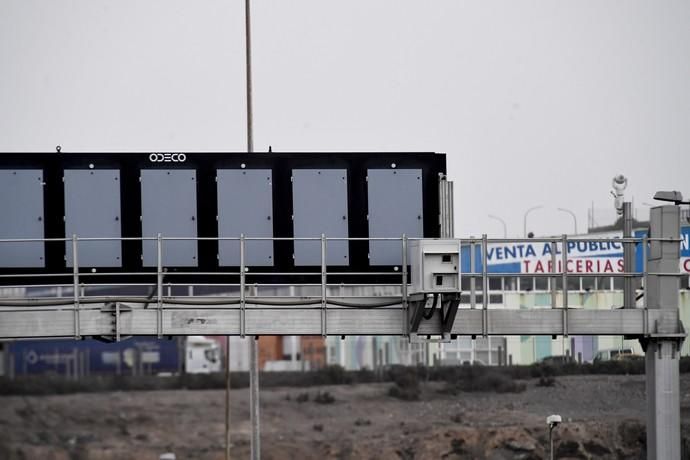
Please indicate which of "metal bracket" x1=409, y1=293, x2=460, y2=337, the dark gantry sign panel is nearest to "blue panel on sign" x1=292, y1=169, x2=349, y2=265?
the dark gantry sign panel

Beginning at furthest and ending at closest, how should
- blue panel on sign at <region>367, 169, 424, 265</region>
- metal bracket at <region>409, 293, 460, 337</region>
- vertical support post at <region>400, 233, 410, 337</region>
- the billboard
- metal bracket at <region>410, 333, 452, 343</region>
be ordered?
the billboard → blue panel on sign at <region>367, 169, 424, 265</region> → vertical support post at <region>400, 233, 410, 337</region> → metal bracket at <region>410, 333, 452, 343</region> → metal bracket at <region>409, 293, 460, 337</region>

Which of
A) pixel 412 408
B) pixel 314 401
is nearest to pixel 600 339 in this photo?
pixel 412 408

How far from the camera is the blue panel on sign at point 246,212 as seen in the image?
3456 cm

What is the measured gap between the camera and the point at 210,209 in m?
34.9

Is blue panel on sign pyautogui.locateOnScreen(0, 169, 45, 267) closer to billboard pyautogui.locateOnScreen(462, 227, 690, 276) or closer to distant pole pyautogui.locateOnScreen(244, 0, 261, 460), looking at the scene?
distant pole pyautogui.locateOnScreen(244, 0, 261, 460)

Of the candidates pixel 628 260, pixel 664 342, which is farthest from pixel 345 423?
pixel 664 342

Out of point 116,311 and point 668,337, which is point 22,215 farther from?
point 668,337

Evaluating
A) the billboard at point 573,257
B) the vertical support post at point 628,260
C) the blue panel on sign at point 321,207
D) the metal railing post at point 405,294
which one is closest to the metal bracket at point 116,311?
the blue panel on sign at point 321,207

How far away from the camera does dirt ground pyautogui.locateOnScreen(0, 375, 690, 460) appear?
8262 centimetres

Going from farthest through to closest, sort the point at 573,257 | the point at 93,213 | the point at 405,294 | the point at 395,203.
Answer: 1. the point at 573,257
2. the point at 395,203
3. the point at 93,213
4. the point at 405,294

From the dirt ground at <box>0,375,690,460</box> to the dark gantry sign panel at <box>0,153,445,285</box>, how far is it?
47292 mm

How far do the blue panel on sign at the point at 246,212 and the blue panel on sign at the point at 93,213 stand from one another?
2.35m

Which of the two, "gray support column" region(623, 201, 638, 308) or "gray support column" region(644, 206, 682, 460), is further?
"gray support column" region(623, 201, 638, 308)

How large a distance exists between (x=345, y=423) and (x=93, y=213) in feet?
184
